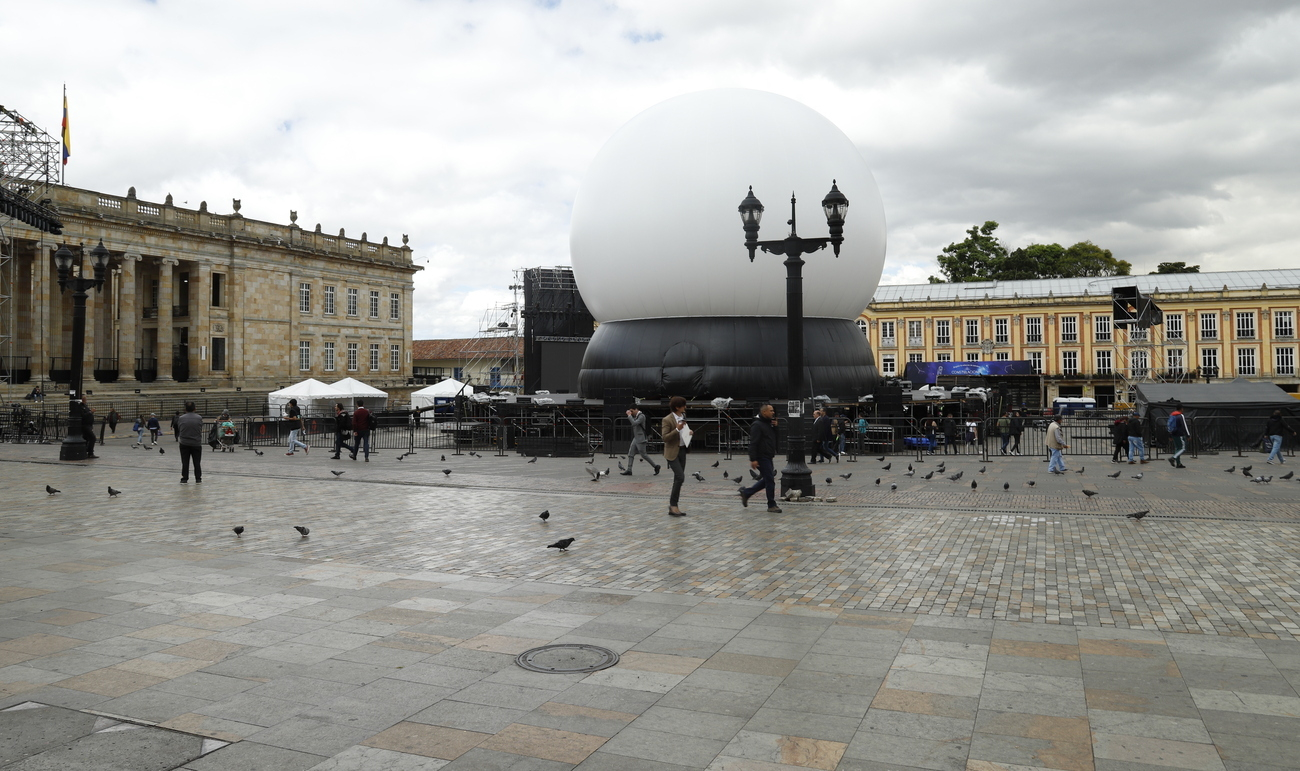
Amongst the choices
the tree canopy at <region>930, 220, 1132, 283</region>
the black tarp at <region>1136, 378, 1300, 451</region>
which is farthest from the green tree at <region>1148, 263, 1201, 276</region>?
the black tarp at <region>1136, 378, 1300, 451</region>

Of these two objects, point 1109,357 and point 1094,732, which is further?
point 1109,357

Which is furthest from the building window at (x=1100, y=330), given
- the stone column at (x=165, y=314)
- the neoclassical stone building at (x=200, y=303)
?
the stone column at (x=165, y=314)

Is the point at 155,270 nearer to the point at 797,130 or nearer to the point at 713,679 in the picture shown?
the point at 797,130

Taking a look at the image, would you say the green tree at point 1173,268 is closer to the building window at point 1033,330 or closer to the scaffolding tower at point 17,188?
the building window at point 1033,330

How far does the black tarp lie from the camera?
25938 mm

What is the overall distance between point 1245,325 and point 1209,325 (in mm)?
2466

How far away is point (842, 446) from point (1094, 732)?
2023 centimetres

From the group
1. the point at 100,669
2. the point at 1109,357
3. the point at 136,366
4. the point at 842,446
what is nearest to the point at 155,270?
Result: the point at 136,366

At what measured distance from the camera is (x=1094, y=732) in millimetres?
4629

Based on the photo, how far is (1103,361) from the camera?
239 feet

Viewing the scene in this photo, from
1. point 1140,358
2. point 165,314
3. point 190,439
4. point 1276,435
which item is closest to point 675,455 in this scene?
point 190,439

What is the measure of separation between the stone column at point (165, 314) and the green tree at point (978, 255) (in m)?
66.9

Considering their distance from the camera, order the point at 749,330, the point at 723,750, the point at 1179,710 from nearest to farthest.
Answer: the point at 723,750
the point at 1179,710
the point at 749,330

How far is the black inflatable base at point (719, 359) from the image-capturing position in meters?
28.6
